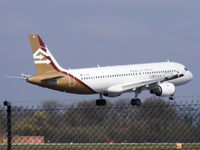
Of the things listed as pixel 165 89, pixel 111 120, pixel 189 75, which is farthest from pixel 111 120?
pixel 189 75

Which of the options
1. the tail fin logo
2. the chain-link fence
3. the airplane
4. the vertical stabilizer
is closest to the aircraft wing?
the airplane

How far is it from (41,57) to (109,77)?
581 centimetres

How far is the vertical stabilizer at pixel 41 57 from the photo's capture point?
53.4m

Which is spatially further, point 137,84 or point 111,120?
point 137,84

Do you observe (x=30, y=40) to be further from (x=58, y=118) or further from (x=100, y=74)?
(x=58, y=118)

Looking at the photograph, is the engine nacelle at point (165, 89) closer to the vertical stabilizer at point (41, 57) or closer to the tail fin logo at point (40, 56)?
the vertical stabilizer at point (41, 57)

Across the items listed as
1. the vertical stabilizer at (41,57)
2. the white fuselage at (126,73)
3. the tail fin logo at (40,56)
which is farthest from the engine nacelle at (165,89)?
the tail fin logo at (40,56)

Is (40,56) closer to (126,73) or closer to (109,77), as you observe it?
(109,77)

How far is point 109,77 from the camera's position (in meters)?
54.2

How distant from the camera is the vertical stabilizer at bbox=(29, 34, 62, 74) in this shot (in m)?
53.4

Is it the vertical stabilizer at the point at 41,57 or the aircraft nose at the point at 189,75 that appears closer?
the vertical stabilizer at the point at 41,57

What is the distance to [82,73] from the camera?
53.0 meters

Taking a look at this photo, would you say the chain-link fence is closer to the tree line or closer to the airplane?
the tree line

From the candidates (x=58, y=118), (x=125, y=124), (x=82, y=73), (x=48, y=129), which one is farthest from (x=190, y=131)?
(x=82, y=73)
